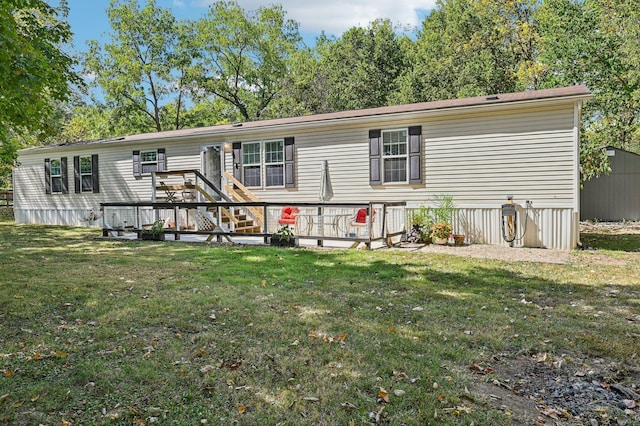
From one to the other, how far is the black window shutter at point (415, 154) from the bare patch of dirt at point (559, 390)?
7632mm

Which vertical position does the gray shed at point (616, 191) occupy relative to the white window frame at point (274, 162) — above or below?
below

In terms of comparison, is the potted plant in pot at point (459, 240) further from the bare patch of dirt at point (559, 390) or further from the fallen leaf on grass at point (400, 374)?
the fallen leaf on grass at point (400, 374)

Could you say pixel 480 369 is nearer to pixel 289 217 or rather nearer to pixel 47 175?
pixel 289 217

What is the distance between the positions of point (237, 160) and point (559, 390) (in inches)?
455

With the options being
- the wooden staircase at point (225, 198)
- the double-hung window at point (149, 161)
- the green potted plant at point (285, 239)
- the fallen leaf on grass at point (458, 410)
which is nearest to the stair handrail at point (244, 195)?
the wooden staircase at point (225, 198)

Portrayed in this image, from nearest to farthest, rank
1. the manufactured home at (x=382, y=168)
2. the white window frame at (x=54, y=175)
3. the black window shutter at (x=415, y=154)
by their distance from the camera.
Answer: the manufactured home at (x=382, y=168) → the black window shutter at (x=415, y=154) → the white window frame at (x=54, y=175)

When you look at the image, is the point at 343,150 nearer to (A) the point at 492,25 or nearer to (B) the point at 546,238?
(B) the point at 546,238

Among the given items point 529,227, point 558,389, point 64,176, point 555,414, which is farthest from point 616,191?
point 64,176

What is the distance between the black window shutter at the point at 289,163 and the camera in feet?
40.4

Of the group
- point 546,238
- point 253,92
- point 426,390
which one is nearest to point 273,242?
point 546,238

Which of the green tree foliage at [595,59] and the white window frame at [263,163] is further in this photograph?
the green tree foliage at [595,59]

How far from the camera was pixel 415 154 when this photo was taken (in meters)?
10.7

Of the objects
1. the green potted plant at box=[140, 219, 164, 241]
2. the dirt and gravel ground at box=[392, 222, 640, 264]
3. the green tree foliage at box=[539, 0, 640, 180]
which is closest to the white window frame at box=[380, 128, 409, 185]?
the dirt and gravel ground at box=[392, 222, 640, 264]

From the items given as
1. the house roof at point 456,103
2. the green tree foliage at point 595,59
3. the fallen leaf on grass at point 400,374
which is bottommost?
the fallen leaf on grass at point 400,374
